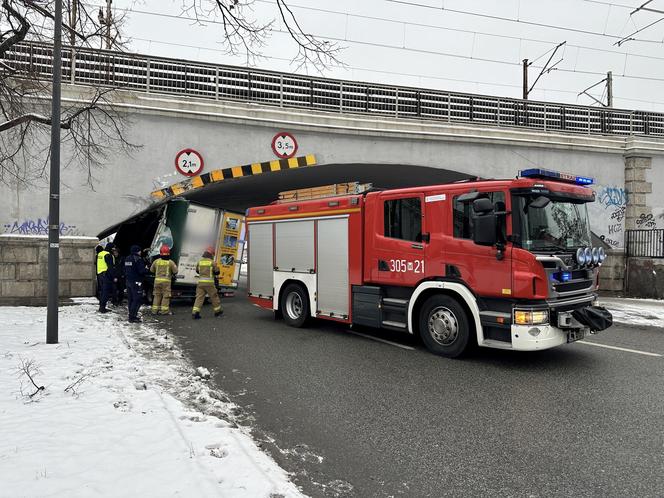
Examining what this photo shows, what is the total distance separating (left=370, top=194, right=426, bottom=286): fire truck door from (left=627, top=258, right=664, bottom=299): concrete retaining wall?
11342mm

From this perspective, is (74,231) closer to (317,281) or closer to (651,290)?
(317,281)

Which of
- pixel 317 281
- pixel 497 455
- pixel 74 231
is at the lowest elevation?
pixel 497 455

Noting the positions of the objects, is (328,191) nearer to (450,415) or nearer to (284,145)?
(284,145)

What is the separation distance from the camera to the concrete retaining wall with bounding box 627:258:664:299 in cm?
1473

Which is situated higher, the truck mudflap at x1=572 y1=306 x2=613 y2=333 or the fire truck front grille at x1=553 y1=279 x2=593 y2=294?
the fire truck front grille at x1=553 y1=279 x2=593 y2=294

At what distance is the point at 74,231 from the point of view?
12508mm

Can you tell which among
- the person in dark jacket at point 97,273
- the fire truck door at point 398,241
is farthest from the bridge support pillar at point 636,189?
the person in dark jacket at point 97,273

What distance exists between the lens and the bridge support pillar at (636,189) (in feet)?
54.2

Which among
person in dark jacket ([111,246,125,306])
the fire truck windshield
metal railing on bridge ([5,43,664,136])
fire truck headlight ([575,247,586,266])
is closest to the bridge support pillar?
metal railing on bridge ([5,43,664,136])

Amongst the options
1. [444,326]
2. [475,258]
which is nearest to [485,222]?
[475,258]

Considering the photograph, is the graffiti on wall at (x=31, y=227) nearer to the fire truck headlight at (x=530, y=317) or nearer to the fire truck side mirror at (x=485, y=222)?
the fire truck side mirror at (x=485, y=222)

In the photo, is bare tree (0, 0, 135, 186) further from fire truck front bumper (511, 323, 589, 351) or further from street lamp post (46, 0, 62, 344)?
fire truck front bumper (511, 323, 589, 351)

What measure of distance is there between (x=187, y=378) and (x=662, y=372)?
5954 millimetres

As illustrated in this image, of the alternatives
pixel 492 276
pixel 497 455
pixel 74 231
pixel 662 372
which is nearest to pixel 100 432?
pixel 497 455
